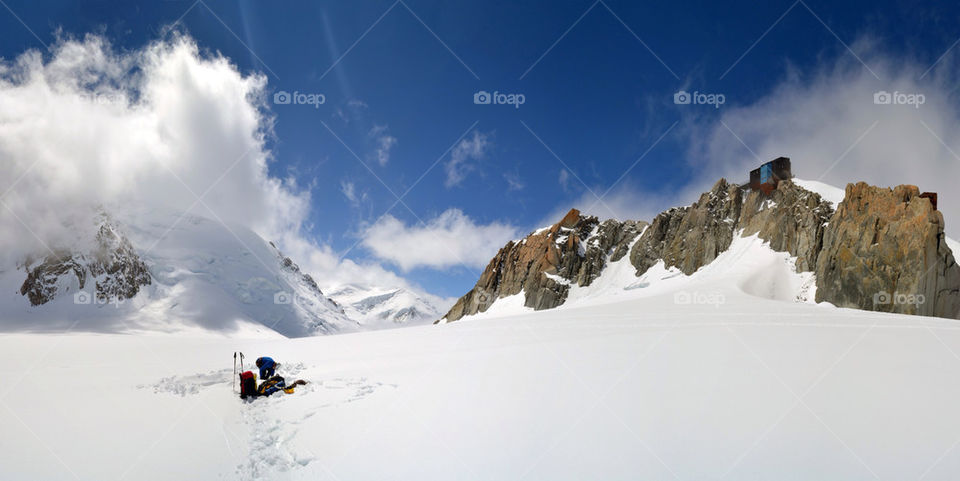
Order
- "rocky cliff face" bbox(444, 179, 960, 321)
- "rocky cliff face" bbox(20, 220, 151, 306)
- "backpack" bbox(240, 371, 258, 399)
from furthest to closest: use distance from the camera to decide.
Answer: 1. "rocky cliff face" bbox(20, 220, 151, 306)
2. "rocky cliff face" bbox(444, 179, 960, 321)
3. "backpack" bbox(240, 371, 258, 399)

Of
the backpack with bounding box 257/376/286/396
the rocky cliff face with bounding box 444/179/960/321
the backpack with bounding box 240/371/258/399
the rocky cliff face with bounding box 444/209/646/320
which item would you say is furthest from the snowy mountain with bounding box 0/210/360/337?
the backpack with bounding box 257/376/286/396

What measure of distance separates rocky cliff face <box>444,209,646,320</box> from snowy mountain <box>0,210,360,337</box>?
223ft

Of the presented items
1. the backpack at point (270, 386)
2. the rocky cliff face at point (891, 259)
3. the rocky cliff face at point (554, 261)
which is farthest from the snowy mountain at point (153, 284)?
the rocky cliff face at point (891, 259)

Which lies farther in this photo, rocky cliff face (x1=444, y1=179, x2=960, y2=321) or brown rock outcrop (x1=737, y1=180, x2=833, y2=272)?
brown rock outcrop (x1=737, y1=180, x2=833, y2=272)

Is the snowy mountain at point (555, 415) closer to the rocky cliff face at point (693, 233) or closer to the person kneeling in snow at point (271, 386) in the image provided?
the person kneeling in snow at point (271, 386)

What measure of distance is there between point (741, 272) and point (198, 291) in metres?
137

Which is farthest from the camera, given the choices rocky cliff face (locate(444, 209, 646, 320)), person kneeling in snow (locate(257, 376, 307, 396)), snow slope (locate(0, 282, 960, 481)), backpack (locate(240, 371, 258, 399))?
rocky cliff face (locate(444, 209, 646, 320))

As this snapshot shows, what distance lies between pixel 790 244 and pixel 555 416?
72.6 m

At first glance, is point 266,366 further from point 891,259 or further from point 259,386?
point 891,259

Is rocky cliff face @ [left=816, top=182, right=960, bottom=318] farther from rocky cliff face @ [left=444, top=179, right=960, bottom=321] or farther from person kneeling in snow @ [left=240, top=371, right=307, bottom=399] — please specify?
person kneeling in snow @ [left=240, top=371, right=307, bottom=399]

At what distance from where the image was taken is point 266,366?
10.8 m

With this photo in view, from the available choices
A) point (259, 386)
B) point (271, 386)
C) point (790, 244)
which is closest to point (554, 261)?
point (790, 244)

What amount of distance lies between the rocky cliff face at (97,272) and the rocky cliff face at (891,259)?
14648 centimetres

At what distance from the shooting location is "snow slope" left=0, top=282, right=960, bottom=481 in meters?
4.97
